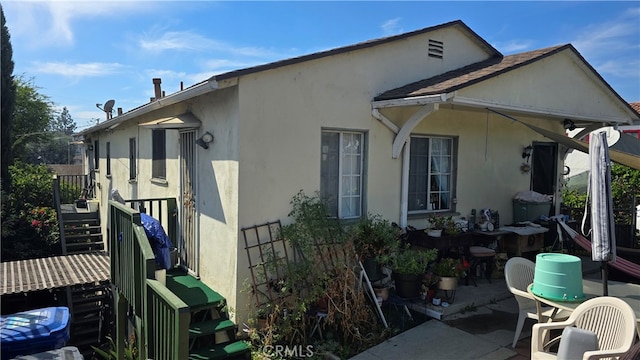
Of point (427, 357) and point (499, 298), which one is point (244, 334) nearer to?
point (427, 357)

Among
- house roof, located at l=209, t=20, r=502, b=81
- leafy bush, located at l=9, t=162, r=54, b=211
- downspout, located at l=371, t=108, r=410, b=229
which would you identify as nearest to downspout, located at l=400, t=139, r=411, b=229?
downspout, located at l=371, t=108, r=410, b=229

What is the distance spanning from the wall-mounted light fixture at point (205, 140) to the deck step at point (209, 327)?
2.51m

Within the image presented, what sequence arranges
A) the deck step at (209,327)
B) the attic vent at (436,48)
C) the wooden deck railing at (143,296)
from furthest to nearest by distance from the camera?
the attic vent at (436,48) → the deck step at (209,327) → the wooden deck railing at (143,296)

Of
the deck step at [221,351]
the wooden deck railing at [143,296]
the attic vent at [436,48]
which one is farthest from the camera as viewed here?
the attic vent at [436,48]

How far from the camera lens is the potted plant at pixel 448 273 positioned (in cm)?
579

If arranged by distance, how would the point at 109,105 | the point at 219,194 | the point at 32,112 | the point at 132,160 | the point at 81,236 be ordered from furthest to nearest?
the point at 32,112, the point at 109,105, the point at 81,236, the point at 132,160, the point at 219,194

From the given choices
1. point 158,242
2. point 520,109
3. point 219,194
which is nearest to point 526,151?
point 520,109

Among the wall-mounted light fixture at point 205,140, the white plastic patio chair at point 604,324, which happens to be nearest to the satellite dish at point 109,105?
the wall-mounted light fixture at point 205,140

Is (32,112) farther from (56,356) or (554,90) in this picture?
(554,90)

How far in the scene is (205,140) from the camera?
19.7 feet

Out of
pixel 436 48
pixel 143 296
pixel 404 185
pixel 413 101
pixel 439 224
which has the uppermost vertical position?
pixel 436 48

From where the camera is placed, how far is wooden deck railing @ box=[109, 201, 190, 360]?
10.8ft

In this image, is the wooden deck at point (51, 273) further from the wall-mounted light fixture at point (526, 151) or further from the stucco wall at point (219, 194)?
the wall-mounted light fixture at point (526, 151)

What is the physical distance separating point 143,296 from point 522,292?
422 cm
